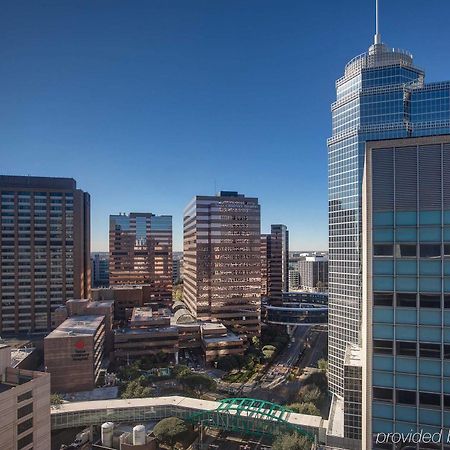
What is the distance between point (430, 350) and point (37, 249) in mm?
105550

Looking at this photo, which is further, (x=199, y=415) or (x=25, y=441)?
(x=199, y=415)

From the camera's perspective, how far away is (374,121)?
2441 inches

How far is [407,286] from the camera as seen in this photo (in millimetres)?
19484

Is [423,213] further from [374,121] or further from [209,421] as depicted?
[374,121]

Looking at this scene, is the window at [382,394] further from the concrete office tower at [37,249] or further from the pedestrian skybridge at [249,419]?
the concrete office tower at [37,249]

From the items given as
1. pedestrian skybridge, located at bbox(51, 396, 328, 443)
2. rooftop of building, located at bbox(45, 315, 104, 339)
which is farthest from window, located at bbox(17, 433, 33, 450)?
rooftop of building, located at bbox(45, 315, 104, 339)

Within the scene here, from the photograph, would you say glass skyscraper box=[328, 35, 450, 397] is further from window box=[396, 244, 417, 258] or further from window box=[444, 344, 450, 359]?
window box=[396, 244, 417, 258]

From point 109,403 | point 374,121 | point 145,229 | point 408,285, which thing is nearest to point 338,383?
point 109,403

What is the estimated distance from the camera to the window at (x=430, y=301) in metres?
19.0

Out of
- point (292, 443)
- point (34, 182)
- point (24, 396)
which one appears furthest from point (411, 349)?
point (34, 182)

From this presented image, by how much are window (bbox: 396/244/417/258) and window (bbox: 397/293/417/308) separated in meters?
2.13

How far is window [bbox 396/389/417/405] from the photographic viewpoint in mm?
19250

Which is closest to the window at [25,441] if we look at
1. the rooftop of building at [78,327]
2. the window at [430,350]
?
the rooftop of building at [78,327]

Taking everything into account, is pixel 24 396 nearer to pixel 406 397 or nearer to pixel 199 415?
pixel 199 415
